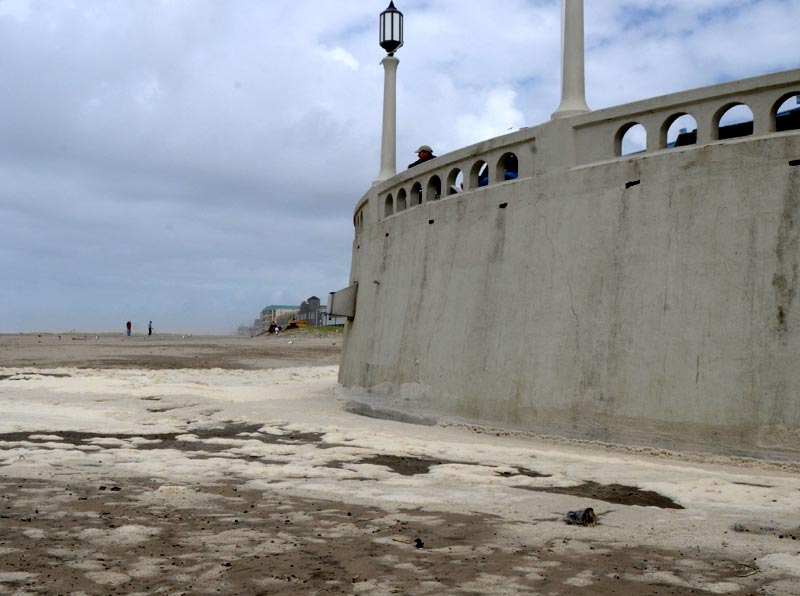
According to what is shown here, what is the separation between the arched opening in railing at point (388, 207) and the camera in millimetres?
Result: 15026

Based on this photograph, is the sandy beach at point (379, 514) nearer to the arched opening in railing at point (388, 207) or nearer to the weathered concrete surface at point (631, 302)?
the weathered concrete surface at point (631, 302)

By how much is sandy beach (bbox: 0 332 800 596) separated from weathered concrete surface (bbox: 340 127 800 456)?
441 mm

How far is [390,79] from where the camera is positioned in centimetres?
1620

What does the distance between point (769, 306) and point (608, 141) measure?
2.84 m

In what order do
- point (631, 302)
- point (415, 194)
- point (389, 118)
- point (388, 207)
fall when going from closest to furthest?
point (631, 302), point (415, 194), point (388, 207), point (389, 118)

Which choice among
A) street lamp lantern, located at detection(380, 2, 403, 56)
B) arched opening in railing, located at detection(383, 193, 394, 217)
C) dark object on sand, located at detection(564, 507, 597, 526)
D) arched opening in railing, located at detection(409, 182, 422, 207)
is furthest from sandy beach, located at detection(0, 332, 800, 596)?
street lamp lantern, located at detection(380, 2, 403, 56)

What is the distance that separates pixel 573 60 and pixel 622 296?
330 centimetres

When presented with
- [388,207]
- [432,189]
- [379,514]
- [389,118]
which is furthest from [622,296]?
[389,118]

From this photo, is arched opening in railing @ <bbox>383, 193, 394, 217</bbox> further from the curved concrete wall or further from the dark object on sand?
A: the dark object on sand

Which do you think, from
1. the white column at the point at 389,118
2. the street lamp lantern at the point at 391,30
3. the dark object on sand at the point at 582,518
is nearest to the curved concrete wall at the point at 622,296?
the dark object on sand at the point at 582,518

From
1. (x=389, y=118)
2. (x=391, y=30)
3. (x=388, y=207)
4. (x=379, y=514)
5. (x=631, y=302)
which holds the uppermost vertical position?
(x=391, y=30)

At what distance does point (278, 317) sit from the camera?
9881cm

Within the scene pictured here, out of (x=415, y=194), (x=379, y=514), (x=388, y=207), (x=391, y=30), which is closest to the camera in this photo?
(x=379, y=514)

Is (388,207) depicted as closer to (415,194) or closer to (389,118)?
(415,194)
